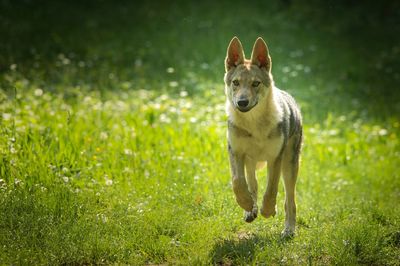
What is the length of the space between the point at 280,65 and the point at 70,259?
9.56 metres

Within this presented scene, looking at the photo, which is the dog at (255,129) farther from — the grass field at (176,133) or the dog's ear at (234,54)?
the grass field at (176,133)

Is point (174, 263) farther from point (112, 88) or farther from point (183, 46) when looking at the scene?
point (183, 46)

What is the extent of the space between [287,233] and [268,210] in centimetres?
31

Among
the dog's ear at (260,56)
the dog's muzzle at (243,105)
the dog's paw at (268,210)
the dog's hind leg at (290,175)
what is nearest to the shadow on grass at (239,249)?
the dog's paw at (268,210)

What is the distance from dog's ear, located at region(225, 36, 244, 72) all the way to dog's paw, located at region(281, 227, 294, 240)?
74.1 inches

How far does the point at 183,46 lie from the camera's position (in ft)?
49.9

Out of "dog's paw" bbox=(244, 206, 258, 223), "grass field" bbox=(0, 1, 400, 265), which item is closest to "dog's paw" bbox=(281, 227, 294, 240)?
"grass field" bbox=(0, 1, 400, 265)

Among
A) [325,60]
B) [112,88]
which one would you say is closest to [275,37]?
[325,60]

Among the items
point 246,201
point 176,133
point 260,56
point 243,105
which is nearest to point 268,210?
point 246,201

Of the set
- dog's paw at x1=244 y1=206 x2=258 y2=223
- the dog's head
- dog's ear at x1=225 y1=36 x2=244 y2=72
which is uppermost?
dog's ear at x1=225 y1=36 x2=244 y2=72

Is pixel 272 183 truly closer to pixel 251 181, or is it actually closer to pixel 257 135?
pixel 251 181

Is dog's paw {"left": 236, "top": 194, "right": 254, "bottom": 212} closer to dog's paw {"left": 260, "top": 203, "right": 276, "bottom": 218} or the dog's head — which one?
dog's paw {"left": 260, "top": 203, "right": 276, "bottom": 218}

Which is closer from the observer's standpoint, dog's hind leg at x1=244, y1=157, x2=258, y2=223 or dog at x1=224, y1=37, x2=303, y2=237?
dog at x1=224, y1=37, x2=303, y2=237

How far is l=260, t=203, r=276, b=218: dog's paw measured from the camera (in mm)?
6699
